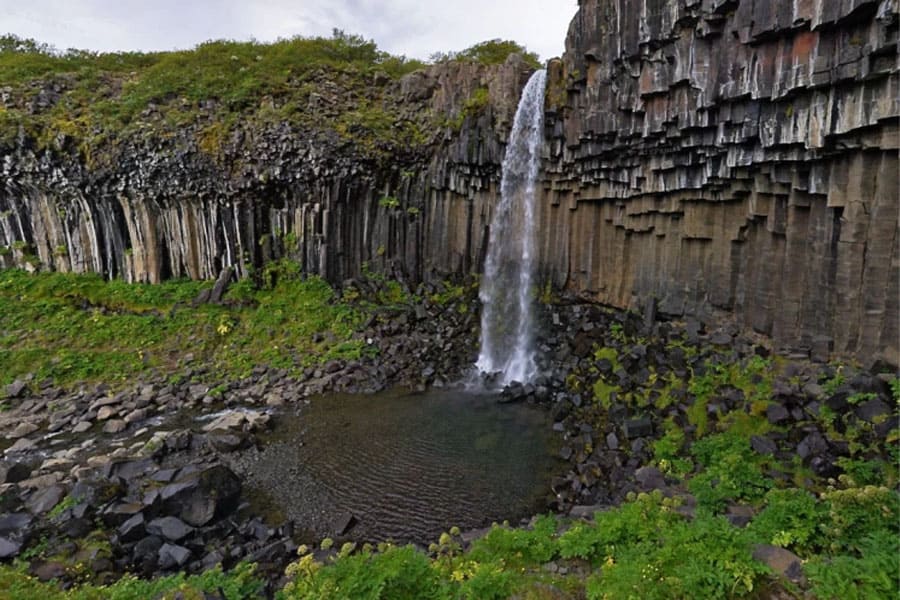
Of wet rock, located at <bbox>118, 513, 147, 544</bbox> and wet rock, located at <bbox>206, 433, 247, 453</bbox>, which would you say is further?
wet rock, located at <bbox>206, 433, 247, 453</bbox>

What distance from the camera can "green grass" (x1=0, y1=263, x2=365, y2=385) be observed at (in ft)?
49.2

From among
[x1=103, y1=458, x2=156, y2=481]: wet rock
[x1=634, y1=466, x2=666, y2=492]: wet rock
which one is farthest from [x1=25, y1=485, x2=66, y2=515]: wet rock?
[x1=634, y1=466, x2=666, y2=492]: wet rock

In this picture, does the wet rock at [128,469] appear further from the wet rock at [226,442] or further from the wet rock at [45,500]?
the wet rock at [226,442]

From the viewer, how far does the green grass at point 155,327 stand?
15.0 m

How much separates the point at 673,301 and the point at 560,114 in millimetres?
6695

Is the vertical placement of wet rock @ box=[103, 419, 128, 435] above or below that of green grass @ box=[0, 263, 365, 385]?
below

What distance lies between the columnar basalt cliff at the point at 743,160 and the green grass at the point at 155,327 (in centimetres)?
965

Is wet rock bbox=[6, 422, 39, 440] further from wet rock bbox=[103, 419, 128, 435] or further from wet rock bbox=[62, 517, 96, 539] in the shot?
wet rock bbox=[62, 517, 96, 539]

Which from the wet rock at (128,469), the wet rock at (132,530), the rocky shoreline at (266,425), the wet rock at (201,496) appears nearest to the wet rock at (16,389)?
the rocky shoreline at (266,425)

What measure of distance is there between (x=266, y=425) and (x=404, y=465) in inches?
168

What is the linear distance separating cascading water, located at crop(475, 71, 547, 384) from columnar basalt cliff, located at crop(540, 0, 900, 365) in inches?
48.2

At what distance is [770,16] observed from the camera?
8.31 m

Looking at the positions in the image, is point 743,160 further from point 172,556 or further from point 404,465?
point 172,556

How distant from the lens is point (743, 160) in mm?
9539
